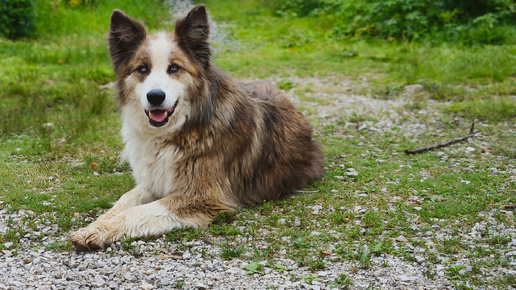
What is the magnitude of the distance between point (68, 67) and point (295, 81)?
14.5ft

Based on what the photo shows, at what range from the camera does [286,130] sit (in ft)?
17.2

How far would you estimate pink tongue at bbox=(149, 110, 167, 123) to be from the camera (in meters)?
4.32

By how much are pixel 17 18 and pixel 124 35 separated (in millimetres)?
9105

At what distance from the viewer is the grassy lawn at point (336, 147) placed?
4.14 m

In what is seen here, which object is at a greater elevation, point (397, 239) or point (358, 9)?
point (358, 9)

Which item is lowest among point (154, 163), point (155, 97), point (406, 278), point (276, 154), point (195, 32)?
point (406, 278)

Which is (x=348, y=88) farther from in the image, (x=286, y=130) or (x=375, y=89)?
(x=286, y=130)

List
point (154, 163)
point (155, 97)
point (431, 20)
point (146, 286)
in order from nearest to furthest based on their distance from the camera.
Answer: point (146, 286)
point (155, 97)
point (154, 163)
point (431, 20)

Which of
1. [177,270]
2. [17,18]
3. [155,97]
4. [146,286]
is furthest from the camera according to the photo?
[17,18]

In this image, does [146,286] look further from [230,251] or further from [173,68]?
[173,68]

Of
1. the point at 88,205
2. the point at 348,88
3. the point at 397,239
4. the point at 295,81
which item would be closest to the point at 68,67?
the point at 295,81

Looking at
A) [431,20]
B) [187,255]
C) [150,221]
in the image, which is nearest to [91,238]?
[150,221]

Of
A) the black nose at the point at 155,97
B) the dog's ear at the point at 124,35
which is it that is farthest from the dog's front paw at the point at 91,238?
the dog's ear at the point at 124,35

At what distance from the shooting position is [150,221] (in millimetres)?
4180
